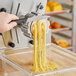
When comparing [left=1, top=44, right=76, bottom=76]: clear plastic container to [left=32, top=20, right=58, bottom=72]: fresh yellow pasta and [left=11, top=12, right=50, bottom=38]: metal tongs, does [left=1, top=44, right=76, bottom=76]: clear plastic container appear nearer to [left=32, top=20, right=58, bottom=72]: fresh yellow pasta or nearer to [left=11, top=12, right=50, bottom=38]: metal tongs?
[left=32, top=20, right=58, bottom=72]: fresh yellow pasta

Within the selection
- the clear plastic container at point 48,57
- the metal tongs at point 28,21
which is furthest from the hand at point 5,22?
the clear plastic container at point 48,57

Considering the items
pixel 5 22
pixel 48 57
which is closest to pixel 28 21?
pixel 5 22

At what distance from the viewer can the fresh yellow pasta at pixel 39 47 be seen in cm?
114

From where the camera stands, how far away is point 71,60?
1.19 metres

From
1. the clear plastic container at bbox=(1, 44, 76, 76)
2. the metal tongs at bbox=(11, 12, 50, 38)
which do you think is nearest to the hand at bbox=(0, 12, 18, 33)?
the metal tongs at bbox=(11, 12, 50, 38)

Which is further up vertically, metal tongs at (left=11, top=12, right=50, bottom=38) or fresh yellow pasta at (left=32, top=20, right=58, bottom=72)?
metal tongs at (left=11, top=12, right=50, bottom=38)

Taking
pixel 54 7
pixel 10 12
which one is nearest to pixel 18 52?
pixel 10 12

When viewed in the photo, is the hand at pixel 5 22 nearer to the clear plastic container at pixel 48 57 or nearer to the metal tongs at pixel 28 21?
the metal tongs at pixel 28 21

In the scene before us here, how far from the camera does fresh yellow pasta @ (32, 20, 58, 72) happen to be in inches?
45.1

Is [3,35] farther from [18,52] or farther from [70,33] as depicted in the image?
[70,33]

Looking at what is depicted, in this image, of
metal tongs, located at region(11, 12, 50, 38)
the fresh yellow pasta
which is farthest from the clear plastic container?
metal tongs, located at region(11, 12, 50, 38)

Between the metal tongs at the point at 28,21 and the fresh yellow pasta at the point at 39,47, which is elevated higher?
the metal tongs at the point at 28,21

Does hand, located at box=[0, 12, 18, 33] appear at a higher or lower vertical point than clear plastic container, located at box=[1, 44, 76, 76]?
higher

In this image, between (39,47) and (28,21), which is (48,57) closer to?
(39,47)
